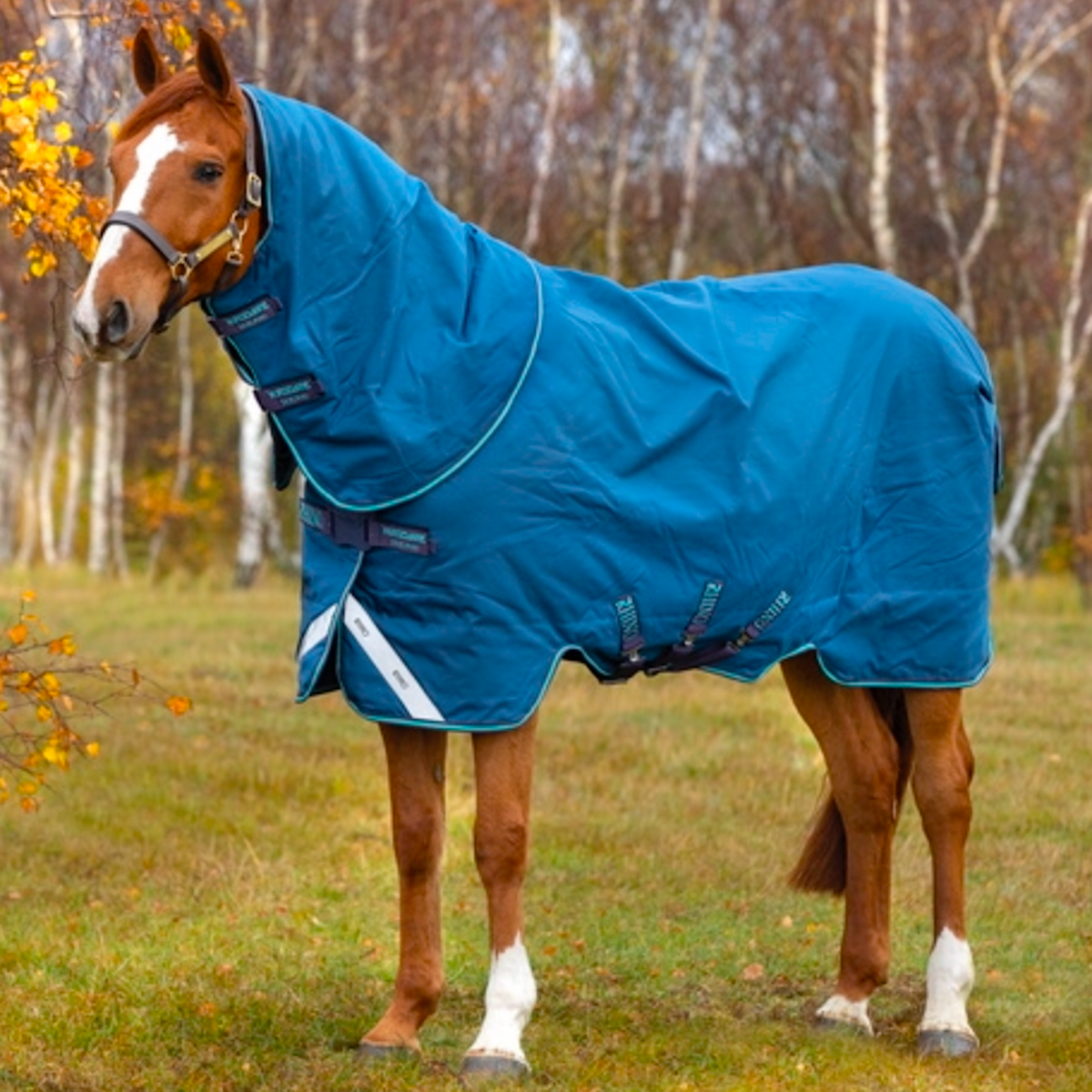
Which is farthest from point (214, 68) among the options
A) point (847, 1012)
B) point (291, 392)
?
point (847, 1012)

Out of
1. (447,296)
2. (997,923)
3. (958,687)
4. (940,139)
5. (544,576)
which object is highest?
(940,139)

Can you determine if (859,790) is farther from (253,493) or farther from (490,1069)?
(253,493)

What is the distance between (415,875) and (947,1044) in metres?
1.51

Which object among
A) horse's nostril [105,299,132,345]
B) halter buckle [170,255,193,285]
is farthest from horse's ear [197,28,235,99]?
horse's nostril [105,299,132,345]

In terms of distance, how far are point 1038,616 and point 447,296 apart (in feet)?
37.6

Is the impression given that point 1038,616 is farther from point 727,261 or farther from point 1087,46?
point 727,261

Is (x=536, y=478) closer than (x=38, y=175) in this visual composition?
Yes

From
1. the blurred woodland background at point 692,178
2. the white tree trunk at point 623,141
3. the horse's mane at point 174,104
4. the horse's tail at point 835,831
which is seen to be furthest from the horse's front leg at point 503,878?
the white tree trunk at point 623,141

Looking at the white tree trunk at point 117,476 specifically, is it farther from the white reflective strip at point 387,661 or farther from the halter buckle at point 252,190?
the halter buckle at point 252,190

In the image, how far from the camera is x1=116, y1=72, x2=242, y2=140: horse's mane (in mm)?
4117

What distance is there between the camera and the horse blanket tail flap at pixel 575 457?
4.30m

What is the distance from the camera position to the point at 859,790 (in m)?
5.34

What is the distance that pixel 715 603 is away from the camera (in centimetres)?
486

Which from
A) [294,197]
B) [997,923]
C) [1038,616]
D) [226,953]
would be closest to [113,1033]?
[226,953]
